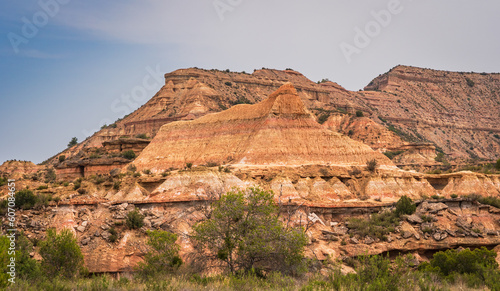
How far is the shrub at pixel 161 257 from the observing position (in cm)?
2743

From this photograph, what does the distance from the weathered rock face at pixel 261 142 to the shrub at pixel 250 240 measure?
25932 mm

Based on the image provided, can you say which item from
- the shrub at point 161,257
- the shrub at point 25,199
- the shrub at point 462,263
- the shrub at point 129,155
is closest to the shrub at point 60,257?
the shrub at point 161,257

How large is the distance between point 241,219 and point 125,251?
1071cm

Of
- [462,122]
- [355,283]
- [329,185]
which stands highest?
[462,122]

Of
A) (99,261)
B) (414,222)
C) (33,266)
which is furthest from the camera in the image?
(414,222)

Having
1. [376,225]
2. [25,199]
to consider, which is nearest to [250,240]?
[376,225]

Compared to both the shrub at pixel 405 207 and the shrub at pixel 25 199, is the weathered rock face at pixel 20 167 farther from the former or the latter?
the shrub at pixel 405 207

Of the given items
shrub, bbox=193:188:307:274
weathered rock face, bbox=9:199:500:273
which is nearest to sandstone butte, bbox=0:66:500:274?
weathered rock face, bbox=9:199:500:273

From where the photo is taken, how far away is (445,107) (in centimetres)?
16400

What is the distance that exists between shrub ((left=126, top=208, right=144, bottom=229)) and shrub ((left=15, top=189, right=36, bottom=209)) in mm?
7870

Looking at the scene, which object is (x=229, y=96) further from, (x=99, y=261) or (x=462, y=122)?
(x=99, y=261)

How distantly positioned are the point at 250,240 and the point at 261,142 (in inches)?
1221

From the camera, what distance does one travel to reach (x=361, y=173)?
5412cm

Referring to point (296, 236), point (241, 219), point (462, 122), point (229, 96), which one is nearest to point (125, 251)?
point (241, 219)
